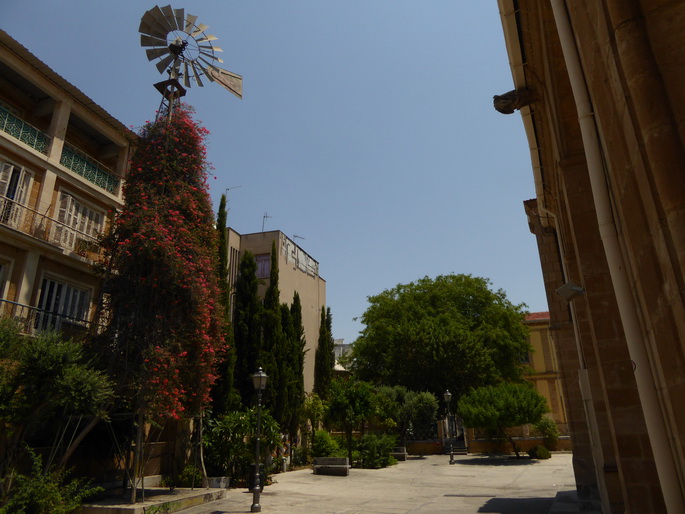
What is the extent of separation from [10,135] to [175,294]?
656 cm

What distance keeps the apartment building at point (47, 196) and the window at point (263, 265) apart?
12254 millimetres

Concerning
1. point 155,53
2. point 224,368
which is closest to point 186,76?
point 155,53

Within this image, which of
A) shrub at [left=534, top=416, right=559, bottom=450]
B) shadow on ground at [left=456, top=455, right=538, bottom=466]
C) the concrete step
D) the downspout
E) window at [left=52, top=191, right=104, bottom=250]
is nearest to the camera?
the downspout

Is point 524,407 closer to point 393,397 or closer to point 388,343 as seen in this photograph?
point 393,397

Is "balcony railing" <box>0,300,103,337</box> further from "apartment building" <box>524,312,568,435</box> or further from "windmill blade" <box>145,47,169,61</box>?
"apartment building" <box>524,312,568,435</box>

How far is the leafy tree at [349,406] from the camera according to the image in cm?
2309

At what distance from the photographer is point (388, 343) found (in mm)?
34938

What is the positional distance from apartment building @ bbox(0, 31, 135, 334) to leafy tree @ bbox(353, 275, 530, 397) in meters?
23.3

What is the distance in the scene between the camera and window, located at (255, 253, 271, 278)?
1121 inches

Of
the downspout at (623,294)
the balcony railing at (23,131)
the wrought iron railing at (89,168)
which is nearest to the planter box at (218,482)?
the wrought iron railing at (89,168)

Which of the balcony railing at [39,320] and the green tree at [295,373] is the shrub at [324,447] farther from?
the balcony railing at [39,320]

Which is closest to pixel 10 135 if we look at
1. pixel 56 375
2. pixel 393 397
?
pixel 56 375

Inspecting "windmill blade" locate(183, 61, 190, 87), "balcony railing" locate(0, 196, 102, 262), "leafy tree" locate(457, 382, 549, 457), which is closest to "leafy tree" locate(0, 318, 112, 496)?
"balcony railing" locate(0, 196, 102, 262)

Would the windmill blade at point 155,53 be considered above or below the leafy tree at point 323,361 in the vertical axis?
above
